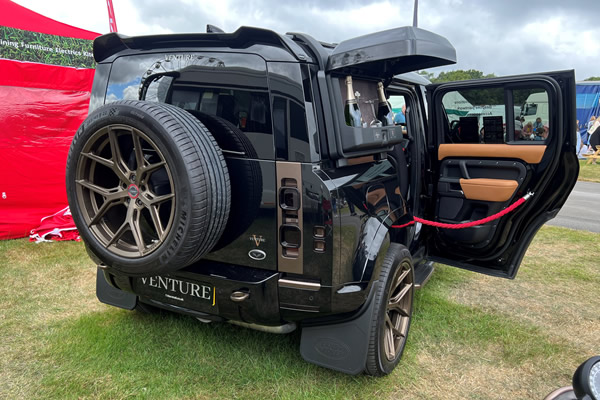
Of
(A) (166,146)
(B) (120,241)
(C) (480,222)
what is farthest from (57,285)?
(C) (480,222)

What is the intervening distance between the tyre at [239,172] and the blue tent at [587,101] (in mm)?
19820

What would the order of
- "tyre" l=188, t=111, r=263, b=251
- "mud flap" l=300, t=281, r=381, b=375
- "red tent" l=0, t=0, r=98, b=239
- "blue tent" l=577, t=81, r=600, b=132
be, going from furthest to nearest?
"blue tent" l=577, t=81, r=600, b=132 < "red tent" l=0, t=0, r=98, b=239 < "mud flap" l=300, t=281, r=381, b=375 < "tyre" l=188, t=111, r=263, b=251

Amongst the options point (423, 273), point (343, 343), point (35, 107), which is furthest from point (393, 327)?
point (35, 107)

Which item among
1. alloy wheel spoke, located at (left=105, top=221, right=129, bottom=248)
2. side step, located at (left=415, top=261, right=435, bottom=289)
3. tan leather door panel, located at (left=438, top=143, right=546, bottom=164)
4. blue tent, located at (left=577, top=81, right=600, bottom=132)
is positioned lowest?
side step, located at (left=415, top=261, right=435, bottom=289)

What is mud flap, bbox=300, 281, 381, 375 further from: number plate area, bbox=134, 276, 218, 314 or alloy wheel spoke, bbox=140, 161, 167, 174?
alloy wheel spoke, bbox=140, 161, 167, 174

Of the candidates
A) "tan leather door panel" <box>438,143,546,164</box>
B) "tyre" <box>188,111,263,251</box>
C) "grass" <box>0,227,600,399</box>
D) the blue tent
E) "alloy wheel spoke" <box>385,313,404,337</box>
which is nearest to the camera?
"tyre" <box>188,111,263,251</box>

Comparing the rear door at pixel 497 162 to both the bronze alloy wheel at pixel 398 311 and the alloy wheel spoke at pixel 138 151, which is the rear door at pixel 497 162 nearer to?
the bronze alloy wheel at pixel 398 311

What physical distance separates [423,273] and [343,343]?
160cm

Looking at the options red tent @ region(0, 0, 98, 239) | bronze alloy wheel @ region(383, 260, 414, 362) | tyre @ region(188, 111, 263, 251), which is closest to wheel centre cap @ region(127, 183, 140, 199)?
tyre @ region(188, 111, 263, 251)

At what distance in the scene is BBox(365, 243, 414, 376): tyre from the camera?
7.73ft

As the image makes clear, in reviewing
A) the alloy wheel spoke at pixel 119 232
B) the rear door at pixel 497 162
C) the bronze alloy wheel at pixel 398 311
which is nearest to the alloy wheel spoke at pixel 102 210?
the alloy wheel spoke at pixel 119 232

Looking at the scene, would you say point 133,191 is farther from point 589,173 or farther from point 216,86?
point 589,173

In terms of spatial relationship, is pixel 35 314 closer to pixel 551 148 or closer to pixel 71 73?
pixel 71 73

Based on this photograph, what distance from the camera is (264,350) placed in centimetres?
280
